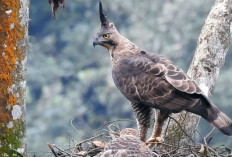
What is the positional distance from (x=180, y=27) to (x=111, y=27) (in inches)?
402

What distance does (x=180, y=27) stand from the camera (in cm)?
1959

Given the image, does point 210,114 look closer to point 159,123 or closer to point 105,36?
point 159,123

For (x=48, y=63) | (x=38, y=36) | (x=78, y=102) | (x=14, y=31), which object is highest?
(x=38, y=36)

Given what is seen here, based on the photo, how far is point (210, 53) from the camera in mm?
9172

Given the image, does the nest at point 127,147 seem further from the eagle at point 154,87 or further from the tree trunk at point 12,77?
the tree trunk at point 12,77

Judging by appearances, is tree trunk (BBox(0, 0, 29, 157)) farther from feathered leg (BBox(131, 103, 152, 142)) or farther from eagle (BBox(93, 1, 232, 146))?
feathered leg (BBox(131, 103, 152, 142))

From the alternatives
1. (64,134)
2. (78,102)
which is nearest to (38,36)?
(78,102)

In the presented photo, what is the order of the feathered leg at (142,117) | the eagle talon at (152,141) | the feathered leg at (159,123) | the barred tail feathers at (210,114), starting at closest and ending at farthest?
the barred tail feathers at (210,114), the eagle talon at (152,141), the feathered leg at (159,123), the feathered leg at (142,117)

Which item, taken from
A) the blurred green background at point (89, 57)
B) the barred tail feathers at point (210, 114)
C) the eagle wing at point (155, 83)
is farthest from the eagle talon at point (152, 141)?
the blurred green background at point (89, 57)

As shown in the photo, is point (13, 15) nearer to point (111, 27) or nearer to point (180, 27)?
point (111, 27)

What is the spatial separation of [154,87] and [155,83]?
0.04 metres

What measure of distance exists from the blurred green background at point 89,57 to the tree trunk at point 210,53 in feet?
23.9

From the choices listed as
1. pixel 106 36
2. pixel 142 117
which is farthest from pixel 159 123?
pixel 106 36

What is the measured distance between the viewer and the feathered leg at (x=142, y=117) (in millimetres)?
9062
